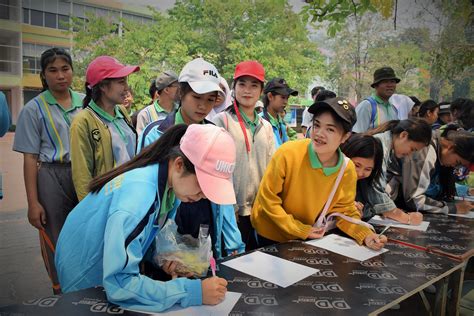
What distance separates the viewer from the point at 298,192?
1925 mm

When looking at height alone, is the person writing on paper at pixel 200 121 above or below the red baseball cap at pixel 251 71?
below

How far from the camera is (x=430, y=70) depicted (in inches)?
235

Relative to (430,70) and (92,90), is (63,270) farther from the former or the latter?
(430,70)

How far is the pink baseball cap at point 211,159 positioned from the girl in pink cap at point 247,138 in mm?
1211

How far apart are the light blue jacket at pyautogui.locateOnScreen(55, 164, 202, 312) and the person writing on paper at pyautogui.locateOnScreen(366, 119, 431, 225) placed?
1.66m

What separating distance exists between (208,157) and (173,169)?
0.15 meters

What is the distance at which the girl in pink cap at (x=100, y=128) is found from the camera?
6.32ft

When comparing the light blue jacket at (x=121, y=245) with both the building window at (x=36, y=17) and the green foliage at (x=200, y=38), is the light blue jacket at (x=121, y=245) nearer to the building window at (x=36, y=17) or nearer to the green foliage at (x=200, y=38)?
the building window at (x=36, y=17)

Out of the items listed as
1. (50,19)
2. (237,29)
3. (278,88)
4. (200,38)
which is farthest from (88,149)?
(237,29)

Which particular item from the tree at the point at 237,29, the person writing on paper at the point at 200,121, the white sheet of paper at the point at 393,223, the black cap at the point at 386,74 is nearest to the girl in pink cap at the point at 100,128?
the person writing on paper at the point at 200,121

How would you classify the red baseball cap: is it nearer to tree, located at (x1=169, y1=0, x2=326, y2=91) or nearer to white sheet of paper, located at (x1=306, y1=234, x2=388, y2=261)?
white sheet of paper, located at (x1=306, y1=234, x2=388, y2=261)

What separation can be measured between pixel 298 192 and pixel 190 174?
0.91 meters

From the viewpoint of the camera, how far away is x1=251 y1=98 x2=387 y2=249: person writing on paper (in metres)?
1.83

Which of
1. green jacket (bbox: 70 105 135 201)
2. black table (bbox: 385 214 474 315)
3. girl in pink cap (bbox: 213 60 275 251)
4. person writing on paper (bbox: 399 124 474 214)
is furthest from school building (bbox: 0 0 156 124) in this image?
person writing on paper (bbox: 399 124 474 214)
